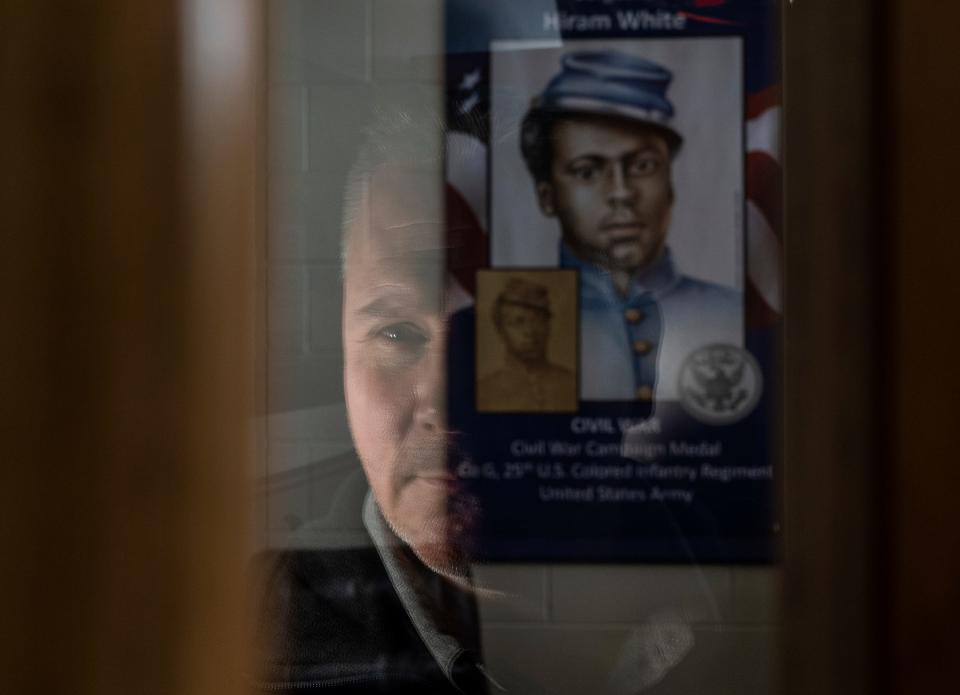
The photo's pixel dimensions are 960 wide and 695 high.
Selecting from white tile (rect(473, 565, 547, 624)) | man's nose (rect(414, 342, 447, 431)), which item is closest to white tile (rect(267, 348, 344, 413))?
man's nose (rect(414, 342, 447, 431))

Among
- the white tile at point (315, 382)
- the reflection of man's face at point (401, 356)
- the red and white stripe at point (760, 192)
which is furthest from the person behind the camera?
the red and white stripe at point (760, 192)

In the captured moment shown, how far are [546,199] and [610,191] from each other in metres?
0.06

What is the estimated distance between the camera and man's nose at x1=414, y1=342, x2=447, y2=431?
33.1 inches

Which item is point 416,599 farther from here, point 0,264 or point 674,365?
point 0,264

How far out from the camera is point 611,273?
914 mm

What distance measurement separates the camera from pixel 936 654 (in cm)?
26

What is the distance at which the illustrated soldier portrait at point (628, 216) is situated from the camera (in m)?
0.90

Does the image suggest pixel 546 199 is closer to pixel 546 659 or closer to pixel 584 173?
pixel 584 173

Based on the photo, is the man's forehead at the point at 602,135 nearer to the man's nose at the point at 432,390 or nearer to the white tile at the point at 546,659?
the man's nose at the point at 432,390

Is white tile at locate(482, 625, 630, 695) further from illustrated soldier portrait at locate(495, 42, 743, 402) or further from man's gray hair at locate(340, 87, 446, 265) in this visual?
man's gray hair at locate(340, 87, 446, 265)

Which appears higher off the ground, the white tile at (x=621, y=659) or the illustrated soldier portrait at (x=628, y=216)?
the illustrated soldier portrait at (x=628, y=216)

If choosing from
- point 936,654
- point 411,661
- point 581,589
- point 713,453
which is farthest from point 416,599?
point 936,654

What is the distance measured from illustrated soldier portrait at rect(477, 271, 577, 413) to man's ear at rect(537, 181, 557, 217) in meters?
0.07

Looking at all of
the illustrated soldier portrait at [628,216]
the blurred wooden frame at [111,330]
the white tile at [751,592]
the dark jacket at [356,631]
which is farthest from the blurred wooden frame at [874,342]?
the illustrated soldier portrait at [628,216]
